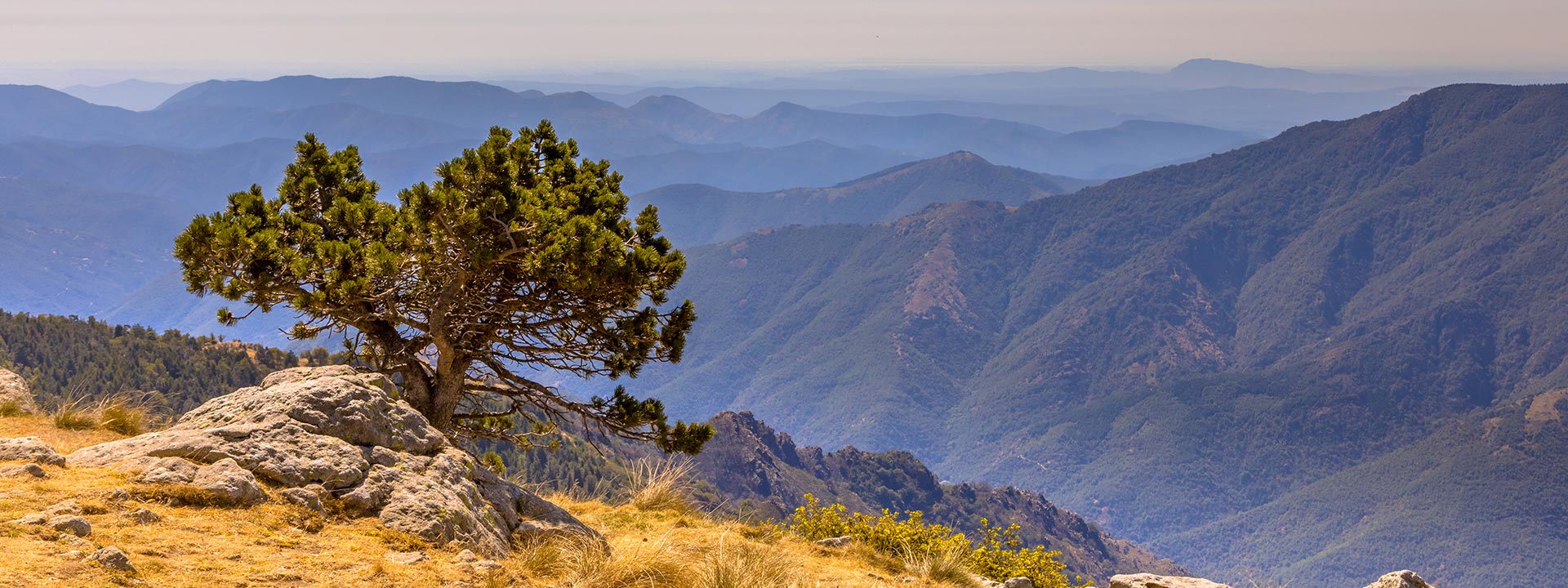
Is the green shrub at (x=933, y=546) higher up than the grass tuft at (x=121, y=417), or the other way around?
the grass tuft at (x=121, y=417)

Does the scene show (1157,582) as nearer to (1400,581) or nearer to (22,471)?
(1400,581)

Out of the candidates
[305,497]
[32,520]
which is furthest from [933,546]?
[32,520]

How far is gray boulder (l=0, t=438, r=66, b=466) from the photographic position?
10859 mm

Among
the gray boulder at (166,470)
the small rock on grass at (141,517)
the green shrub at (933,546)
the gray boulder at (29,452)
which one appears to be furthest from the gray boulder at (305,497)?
the green shrub at (933,546)

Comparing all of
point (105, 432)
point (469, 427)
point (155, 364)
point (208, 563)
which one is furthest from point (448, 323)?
point (155, 364)

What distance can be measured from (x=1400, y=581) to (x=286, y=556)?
12.3 m

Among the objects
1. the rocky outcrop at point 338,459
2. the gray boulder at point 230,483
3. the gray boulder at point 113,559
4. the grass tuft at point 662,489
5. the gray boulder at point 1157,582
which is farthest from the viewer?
the grass tuft at point 662,489

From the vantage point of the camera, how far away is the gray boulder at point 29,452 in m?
10.9

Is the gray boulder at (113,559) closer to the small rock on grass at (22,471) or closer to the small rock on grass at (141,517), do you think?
the small rock on grass at (141,517)

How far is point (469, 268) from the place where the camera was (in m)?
13.6

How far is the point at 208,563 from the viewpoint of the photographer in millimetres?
8883

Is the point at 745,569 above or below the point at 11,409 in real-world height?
above

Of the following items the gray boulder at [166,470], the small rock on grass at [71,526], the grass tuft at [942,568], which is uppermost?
the small rock on grass at [71,526]

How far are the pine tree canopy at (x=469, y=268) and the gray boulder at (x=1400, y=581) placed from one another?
31.5ft
